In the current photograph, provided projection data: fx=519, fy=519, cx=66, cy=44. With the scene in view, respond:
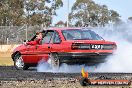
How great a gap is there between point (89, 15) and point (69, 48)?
62.7 metres

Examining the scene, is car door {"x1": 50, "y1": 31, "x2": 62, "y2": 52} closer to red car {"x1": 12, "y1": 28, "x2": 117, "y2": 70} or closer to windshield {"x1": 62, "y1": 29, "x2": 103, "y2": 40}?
red car {"x1": 12, "y1": 28, "x2": 117, "y2": 70}

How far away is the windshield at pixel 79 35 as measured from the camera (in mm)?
16353

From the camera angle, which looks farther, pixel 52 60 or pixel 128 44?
pixel 128 44

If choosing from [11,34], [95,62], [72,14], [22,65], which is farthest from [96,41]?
[72,14]

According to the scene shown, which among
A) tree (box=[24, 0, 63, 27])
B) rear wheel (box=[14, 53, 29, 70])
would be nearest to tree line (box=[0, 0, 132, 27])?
tree (box=[24, 0, 63, 27])

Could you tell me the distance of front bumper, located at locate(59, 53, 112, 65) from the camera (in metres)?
A: 15.6

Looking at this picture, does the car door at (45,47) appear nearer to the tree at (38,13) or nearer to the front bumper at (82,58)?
the front bumper at (82,58)

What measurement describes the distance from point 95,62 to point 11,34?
94.3 feet

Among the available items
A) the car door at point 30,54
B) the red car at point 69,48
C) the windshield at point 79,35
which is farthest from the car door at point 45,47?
the windshield at point 79,35

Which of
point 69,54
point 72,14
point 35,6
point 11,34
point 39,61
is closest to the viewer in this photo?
point 69,54

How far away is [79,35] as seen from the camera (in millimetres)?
16500

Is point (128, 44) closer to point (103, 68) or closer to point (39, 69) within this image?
point (103, 68)

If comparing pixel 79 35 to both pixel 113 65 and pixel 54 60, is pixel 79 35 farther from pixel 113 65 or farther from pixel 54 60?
pixel 113 65

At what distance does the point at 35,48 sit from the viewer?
17.0 metres
